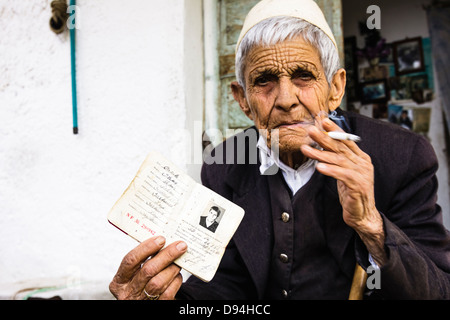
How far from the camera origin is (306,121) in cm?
131

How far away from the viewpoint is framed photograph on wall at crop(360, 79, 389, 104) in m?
3.42

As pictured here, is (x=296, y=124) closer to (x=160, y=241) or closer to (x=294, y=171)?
(x=294, y=171)

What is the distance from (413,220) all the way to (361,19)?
9.58 feet

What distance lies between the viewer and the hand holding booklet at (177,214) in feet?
3.77

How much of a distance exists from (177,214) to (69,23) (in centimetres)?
171

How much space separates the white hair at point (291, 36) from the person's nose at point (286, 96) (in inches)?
6.8

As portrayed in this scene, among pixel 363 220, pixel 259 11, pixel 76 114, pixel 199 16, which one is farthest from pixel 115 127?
pixel 363 220

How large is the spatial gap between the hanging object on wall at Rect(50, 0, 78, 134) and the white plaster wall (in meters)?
0.04

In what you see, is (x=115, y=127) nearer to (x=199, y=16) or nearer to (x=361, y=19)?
(x=199, y=16)

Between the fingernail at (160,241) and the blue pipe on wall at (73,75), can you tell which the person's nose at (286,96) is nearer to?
the fingernail at (160,241)

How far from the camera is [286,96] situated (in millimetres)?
1295

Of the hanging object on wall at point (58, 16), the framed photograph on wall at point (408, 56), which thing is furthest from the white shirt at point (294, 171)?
the framed photograph on wall at point (408, 56)

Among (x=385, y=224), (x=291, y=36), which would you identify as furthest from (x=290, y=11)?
(x=385, y=224)

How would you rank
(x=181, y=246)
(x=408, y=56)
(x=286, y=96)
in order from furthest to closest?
(x=408, y=56) < (x=286, y=96) < (x=181, y=246)
